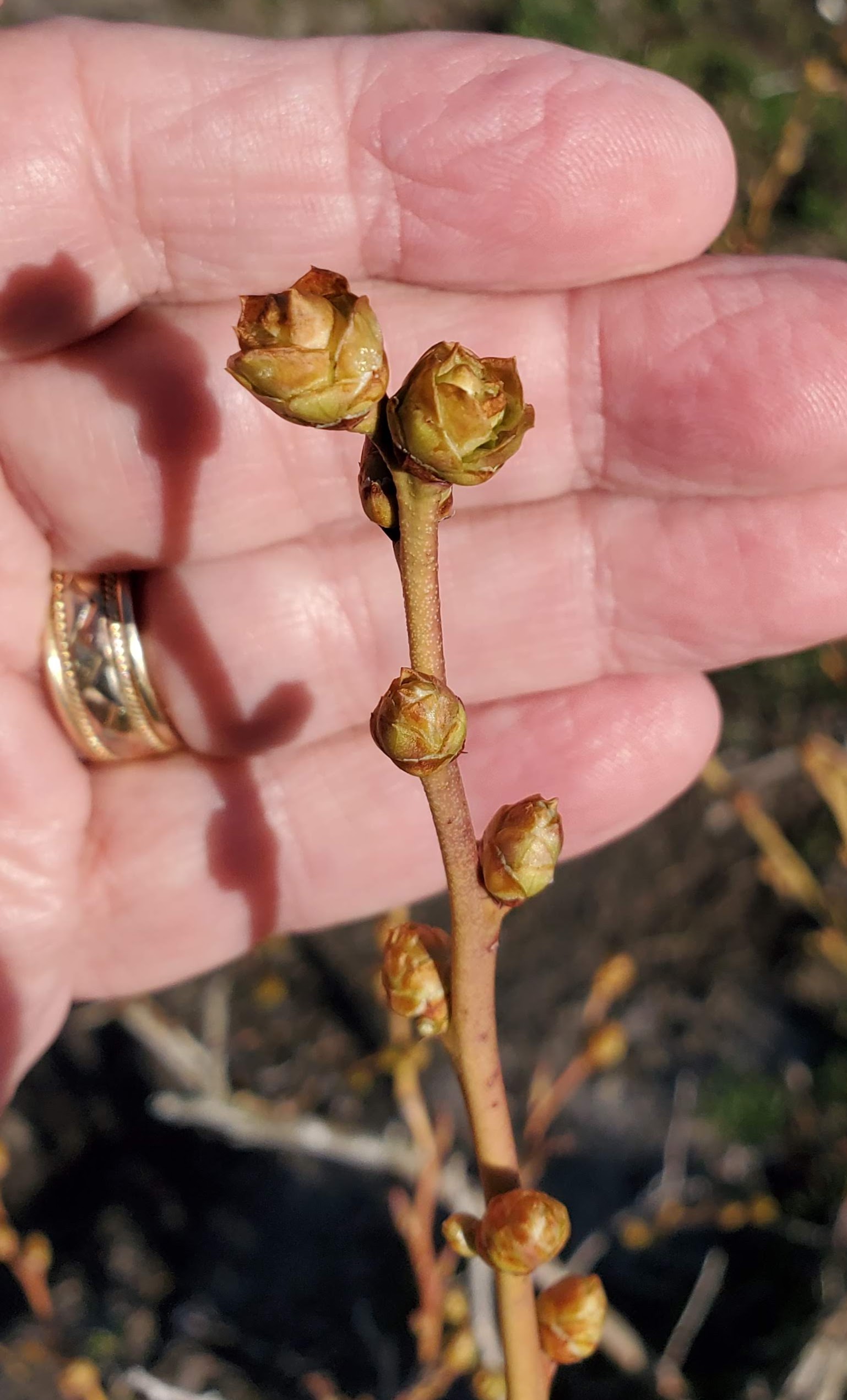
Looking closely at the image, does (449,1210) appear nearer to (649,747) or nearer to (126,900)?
(126,900)

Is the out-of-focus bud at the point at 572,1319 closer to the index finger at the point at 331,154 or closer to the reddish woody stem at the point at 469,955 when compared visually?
the reddish woody stem at the point at 469,955

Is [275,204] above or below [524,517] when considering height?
above

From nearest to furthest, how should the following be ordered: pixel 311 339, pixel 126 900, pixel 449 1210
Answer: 1. pixel 311 339
2. pixel 126 900
3. pixel 449 1210

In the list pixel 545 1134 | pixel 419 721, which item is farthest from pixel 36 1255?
pixel 419 721

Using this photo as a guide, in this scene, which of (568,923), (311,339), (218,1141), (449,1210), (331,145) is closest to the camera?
(311,339)

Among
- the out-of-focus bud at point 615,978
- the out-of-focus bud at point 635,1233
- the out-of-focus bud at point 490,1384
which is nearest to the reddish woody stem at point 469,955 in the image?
the out-of-focus bud at point 490,1384

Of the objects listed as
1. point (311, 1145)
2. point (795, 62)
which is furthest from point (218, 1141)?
point (795, 62)
